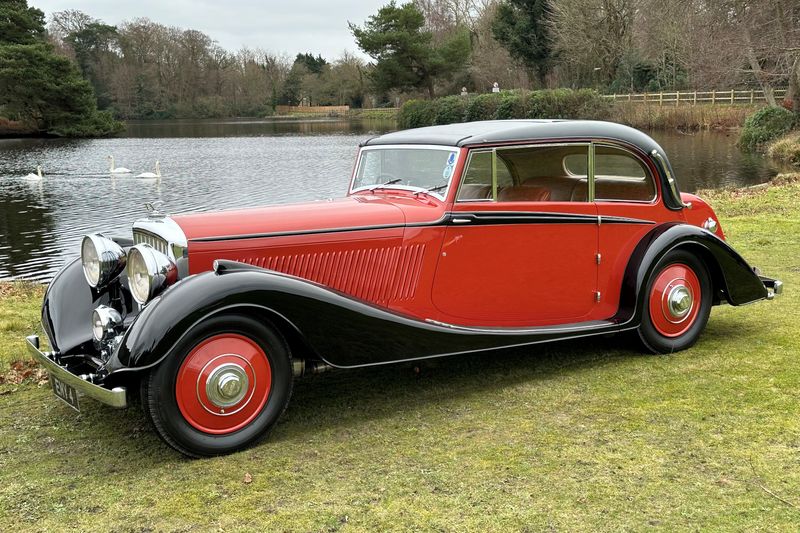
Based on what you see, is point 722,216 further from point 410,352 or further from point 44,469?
point 44,469

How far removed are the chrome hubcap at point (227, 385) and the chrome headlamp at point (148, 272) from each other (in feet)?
2.08

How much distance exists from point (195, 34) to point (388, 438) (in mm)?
99220

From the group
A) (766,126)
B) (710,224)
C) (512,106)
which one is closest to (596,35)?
(512,106)

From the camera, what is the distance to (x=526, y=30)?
180 feet

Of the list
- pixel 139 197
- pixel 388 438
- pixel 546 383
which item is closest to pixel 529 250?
pixel 546 383

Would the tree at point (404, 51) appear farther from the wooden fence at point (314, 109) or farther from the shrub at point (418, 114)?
the wooden fence at point (314, 109)

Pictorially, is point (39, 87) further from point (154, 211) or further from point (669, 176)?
point (669, 176)

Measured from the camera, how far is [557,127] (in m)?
5.19

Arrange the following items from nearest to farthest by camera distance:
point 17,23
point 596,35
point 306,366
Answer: point 306,366
point 596,35
point 17,23

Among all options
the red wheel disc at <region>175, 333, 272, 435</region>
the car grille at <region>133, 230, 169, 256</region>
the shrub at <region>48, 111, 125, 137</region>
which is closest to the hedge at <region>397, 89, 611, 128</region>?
the shrub at <region>48, 111, 125, 137</region>

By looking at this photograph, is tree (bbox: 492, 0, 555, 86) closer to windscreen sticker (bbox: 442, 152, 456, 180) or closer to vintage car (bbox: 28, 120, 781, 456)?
vintage car (bbox: 28, 120, 781, 456)

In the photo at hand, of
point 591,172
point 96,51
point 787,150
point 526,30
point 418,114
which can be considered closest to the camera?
point 591,172

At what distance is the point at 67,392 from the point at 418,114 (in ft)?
170

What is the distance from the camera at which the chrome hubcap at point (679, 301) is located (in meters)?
5.46
